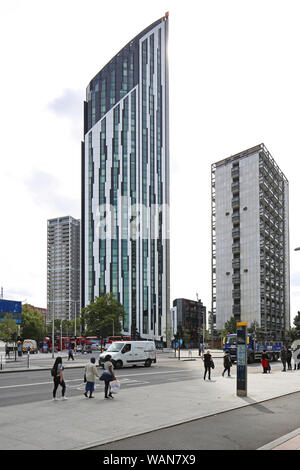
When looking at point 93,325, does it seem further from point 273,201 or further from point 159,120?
point 159,120

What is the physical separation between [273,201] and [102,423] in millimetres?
97174

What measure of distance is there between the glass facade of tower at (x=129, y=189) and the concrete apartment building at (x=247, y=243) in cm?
3269

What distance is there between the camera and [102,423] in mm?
12000

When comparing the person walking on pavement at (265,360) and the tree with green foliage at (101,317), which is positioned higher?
the person walking on pavement at (265,360)

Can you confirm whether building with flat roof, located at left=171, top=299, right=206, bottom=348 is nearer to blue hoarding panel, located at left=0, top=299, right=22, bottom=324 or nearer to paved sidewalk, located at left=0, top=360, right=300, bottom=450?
blue hoarding panel, located at left=0, top=299, right=22, bottom=324

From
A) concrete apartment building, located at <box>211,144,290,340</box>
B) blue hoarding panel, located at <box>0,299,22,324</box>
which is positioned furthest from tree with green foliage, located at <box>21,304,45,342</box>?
concrete apartment building, located at <box>211,144,290,340</box>

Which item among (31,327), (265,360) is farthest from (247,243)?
(265,360)

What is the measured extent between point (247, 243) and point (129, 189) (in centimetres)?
4904

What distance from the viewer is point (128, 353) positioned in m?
35.0

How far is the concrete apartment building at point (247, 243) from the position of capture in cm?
9269

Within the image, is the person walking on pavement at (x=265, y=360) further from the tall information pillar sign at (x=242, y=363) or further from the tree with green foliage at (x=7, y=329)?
the tree with green foliage at (x=7, y=329)

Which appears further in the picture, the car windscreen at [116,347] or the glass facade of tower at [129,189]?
the glass facade of tower at [129,189]

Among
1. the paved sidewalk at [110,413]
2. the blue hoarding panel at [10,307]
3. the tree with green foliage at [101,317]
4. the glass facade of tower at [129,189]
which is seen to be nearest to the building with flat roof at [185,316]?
the glass facade of tower at [129,189]

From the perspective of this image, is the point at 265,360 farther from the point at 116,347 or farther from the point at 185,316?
the point at 185,316
